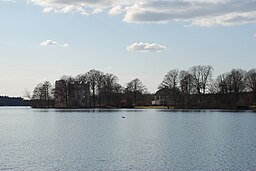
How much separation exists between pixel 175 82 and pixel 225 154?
296 ft

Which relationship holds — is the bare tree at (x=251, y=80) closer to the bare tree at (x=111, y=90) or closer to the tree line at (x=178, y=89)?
the tree line at (x=178, y=89)

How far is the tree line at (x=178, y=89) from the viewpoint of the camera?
104438 millimetres

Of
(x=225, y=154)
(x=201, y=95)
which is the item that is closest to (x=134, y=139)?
(x=225, y=154)

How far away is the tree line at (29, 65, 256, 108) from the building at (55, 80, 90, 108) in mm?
1242

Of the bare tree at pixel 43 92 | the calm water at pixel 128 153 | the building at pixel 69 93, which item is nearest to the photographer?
the calm water at pixel 128 153

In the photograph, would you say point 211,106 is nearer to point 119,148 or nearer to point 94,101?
point 94,101

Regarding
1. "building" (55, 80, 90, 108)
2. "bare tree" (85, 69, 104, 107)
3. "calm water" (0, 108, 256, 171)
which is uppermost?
"bare tree" (85, 69, 104, 107)

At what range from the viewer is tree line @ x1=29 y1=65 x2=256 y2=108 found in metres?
104

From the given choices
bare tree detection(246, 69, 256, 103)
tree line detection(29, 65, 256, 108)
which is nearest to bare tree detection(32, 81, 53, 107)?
tree line detection(29, 65, 256, 108)

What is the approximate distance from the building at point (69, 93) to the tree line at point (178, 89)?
124cm

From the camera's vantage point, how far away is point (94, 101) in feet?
424

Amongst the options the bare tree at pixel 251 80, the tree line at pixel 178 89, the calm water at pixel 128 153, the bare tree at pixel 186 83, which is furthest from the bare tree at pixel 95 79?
the calm water at pixel 128 153

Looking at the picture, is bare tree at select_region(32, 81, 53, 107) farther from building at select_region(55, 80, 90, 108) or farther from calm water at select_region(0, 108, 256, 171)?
calm water at select_region(0, 108, 256, 171)

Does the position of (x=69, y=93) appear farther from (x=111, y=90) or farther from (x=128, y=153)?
(x=128, y=153)
